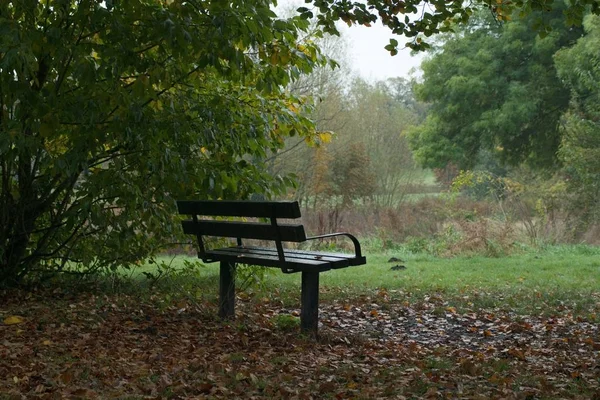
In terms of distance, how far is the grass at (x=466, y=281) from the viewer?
800 cm

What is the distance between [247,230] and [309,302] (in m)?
0.86

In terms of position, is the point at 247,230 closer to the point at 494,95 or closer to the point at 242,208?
the point at 242,208

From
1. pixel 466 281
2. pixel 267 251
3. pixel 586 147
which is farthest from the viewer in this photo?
pixel 586 147

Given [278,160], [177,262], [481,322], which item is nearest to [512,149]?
[278,160]

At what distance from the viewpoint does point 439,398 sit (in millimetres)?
3816

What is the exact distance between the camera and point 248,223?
599 cm

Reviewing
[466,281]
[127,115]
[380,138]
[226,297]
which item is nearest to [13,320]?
[226,297]

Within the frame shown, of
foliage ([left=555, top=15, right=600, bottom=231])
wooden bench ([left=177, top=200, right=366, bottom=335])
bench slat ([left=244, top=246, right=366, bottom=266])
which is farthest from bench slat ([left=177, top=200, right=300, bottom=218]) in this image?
foliage ([left=555, top=15, right=600, bottom=231])

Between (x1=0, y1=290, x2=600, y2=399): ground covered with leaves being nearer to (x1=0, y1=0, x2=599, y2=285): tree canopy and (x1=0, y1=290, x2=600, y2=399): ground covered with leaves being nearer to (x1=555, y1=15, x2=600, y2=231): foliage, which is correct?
(x1=0, y1=0, x2=599, y2=285): tree canopy

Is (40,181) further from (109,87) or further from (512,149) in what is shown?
(512,149)

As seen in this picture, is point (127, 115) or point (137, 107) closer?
point (137, 107)

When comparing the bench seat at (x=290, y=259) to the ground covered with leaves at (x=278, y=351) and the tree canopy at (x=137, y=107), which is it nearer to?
the ground covered with leaves at (x=278, y=351)

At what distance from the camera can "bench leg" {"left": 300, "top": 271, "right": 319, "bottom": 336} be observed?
→ 5.62 metres

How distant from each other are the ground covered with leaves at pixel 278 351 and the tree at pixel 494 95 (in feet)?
62.0
